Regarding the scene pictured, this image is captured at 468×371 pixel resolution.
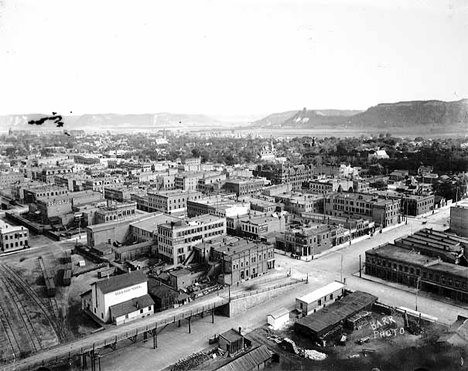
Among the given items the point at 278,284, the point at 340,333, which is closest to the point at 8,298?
the point at 278,284

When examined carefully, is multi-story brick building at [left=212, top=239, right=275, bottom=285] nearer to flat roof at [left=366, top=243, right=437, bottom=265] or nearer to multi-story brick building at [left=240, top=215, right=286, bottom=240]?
multi-story brick building at [left=240, top=215, right=286, bottom=240]

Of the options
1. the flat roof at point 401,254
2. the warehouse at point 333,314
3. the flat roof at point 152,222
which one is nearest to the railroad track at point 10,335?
the flat roof at point 152,222

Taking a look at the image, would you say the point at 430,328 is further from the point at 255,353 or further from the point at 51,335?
the point at 51,335

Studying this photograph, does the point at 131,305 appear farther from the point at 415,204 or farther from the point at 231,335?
the point at 415,204

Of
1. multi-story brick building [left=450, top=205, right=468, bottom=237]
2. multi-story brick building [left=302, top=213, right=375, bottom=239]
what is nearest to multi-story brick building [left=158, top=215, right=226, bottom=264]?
multi-story brick building [left=302, top=213, right=375, bottom=239]

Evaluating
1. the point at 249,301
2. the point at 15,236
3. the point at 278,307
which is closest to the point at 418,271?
the point at 278,307

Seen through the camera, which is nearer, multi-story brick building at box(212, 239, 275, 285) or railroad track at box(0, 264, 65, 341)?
railroad track at box(0, 264, 65, 341)

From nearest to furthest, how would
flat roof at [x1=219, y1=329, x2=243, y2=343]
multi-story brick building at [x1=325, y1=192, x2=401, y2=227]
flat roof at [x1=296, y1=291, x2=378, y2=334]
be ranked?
flat roof at [x1=219, y1=329, x2=243, y2=343]
flat roof at [x1=296, y1=291, x2=378, y2=334]
multi-story brick building at [x1=325, y1=192, x2=401, y2=227]
